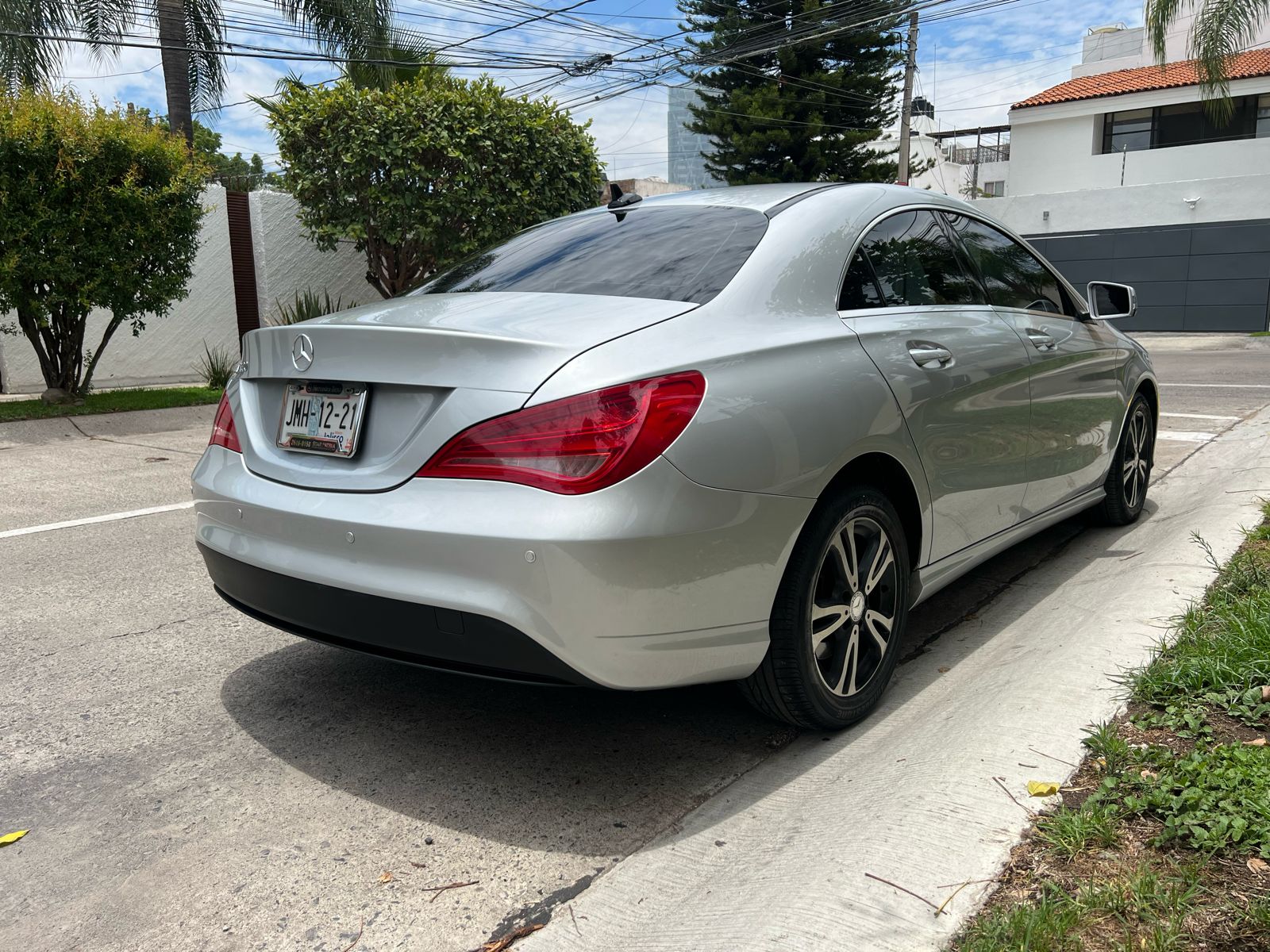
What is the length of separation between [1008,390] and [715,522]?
1.76 meters

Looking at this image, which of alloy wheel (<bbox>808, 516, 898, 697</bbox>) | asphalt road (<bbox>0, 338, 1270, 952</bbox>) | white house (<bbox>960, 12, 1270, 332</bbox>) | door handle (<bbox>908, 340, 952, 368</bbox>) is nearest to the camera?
asphalt road (<bbox>0, 338, 1270, 952</bbox>)

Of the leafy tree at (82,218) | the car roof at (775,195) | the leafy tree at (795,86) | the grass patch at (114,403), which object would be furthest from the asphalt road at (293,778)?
the leafy tree at (795,86)

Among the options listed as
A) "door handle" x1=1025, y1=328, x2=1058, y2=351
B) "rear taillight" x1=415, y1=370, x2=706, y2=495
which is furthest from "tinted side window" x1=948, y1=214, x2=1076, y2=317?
"rear taillight" x1=415, y1=370, x2=706, y2=495

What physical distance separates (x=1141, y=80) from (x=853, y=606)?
3337 cm

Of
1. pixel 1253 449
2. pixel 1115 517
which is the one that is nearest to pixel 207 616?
pixel 1115 517

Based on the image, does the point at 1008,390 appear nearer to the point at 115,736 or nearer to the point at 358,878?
the point at 358,878

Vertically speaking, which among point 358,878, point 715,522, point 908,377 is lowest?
point 358,878

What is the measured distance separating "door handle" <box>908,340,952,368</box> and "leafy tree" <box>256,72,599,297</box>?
10.9 meters

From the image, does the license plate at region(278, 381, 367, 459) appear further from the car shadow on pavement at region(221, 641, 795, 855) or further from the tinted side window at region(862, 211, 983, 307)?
the tinted side window at region(862, 211, 983, 307)

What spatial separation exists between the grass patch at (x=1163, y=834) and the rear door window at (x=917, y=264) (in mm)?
1386

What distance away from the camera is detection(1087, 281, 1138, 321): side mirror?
520 cm

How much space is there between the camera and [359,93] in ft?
44.2

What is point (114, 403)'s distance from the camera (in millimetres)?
10898

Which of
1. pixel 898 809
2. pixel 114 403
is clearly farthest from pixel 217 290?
pixel 898 809
